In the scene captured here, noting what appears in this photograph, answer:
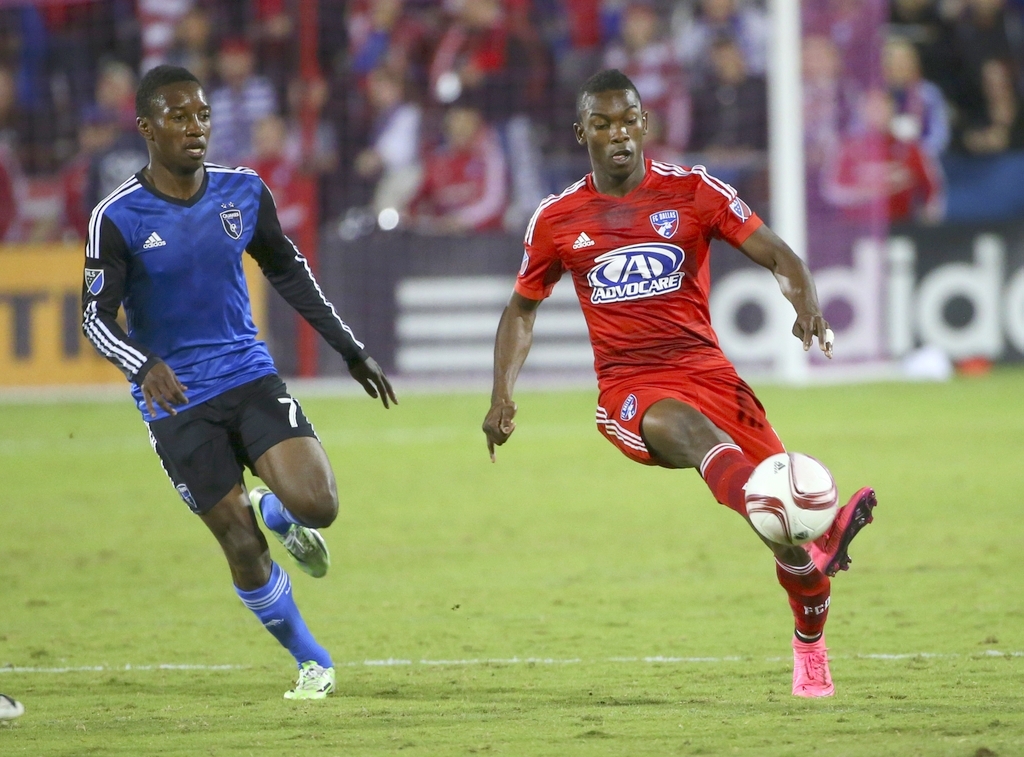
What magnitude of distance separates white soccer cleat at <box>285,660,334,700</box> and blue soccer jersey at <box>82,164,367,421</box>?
106 cm

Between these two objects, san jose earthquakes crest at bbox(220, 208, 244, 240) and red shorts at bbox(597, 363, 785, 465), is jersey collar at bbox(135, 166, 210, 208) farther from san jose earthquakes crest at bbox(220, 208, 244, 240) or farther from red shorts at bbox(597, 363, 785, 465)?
red shorts at bbox(597, 363, 785, 465)

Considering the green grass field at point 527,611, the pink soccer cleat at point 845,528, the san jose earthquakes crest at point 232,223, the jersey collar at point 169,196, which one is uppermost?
the jersey collar at point 169,196

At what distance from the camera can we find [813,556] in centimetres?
552

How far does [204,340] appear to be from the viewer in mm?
5934

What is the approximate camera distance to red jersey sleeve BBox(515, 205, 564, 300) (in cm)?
598

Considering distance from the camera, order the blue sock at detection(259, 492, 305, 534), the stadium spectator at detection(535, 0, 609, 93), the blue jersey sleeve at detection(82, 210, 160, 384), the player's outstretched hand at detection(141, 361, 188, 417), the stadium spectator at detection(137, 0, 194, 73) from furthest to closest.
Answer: the stadium spectator at detection(137, 0, 194, 73) < the stadium spectator at detection(535, 0, 609, 93) < the blue sock at detection(259, 492, 305, 534) < the blue jersey sleeve at detection(82, 210, 160, 384) < the player's outstretched hand at detection(141, 361, 188, 417)

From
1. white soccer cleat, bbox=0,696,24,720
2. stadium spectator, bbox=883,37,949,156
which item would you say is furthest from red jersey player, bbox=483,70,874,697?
stadium spectator, bbox=883,37,949,156

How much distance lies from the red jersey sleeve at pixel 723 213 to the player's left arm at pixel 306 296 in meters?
1.38

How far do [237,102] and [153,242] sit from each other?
488 inches

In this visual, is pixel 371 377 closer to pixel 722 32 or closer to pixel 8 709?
pixel 8 709

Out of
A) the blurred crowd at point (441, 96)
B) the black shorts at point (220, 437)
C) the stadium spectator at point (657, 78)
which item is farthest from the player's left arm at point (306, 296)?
the stadium spectator at point (657, 78)

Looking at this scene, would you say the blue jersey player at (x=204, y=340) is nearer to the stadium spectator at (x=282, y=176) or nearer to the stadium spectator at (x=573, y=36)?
the stadium spectator at (x=282, y=176)

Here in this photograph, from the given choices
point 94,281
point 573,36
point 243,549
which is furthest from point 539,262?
point 573,36

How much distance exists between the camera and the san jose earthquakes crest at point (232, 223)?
5.95 meters
